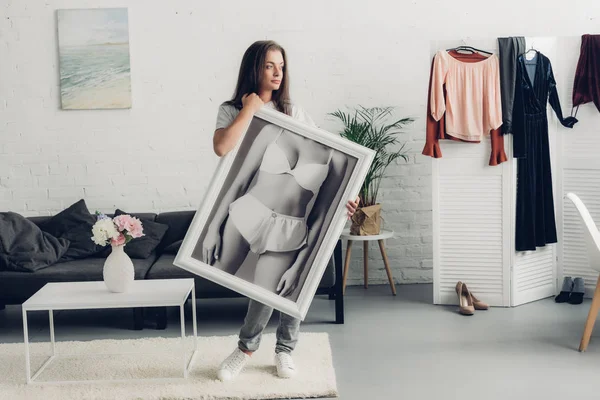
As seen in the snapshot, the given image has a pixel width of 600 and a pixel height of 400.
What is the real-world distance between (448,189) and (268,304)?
6.68 ft

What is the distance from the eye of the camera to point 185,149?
561 centimetres

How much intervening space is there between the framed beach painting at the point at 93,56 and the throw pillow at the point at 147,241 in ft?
2.89

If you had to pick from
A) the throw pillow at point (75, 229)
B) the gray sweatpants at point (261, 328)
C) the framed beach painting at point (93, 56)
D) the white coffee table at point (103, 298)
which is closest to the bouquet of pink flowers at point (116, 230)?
the white coffee table at point (103, 298)

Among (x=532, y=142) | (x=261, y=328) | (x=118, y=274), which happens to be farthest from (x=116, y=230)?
(x=532, y=142)

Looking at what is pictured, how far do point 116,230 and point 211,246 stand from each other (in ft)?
2.46

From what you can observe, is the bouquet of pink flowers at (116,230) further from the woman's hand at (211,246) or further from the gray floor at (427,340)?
the gray floor at (427,340)

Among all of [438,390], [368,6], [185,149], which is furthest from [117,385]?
[368,6]

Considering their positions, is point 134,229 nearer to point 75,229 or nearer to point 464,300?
point 75,229

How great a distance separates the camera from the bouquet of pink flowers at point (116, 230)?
3861 millimetres

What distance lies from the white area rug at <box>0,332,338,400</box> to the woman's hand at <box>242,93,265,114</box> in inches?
48.2

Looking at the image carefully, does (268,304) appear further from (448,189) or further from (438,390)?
(448,189)

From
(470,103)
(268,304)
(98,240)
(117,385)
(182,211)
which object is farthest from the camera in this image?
(182,211)

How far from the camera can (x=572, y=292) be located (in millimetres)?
5074

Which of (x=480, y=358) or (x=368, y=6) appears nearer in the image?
(x=480, y=358)
